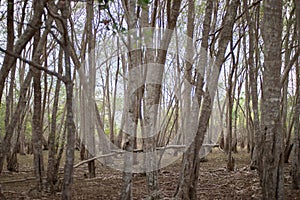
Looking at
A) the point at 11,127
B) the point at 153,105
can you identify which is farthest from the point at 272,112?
the point at 11,127

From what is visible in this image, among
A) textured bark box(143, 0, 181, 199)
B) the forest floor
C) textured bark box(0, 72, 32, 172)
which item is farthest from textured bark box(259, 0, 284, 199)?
textured bark box(0, 72, 32, 172)

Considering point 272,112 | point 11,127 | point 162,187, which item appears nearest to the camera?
point 272,112

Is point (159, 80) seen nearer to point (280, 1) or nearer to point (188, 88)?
point (280, 1)

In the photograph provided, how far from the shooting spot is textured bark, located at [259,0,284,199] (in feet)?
11.6

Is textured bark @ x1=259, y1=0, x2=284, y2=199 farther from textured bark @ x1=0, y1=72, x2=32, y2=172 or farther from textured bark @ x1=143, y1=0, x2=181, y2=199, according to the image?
textured bark @ x1=0, y1=72, x2=32, y2=172

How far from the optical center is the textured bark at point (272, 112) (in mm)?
3523

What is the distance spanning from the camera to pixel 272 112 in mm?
3516

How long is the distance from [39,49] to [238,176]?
458 centimetres

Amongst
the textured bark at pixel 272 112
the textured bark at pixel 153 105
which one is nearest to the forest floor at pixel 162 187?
the textured bark at pixel 153 105

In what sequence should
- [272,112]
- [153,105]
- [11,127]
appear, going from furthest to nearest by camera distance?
[153,105]
[11,127]
[272,112]

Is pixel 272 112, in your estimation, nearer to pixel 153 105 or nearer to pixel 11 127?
pixel 153 105

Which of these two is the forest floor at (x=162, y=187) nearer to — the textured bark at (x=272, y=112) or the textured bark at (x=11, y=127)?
the textured bark at (x=11, y=127)

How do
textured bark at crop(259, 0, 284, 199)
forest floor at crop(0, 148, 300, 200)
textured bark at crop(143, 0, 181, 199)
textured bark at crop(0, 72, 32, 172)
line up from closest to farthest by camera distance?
textured bark at crop(259, 0, 284, 199) < textured bark at crop(0, 72, 32, 172) < textured bark at crop(143, 0, 181, 199) < forest floor at crop(0, 148, 300, 200)

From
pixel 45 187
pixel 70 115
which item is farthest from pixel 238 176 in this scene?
pixel 70 115
